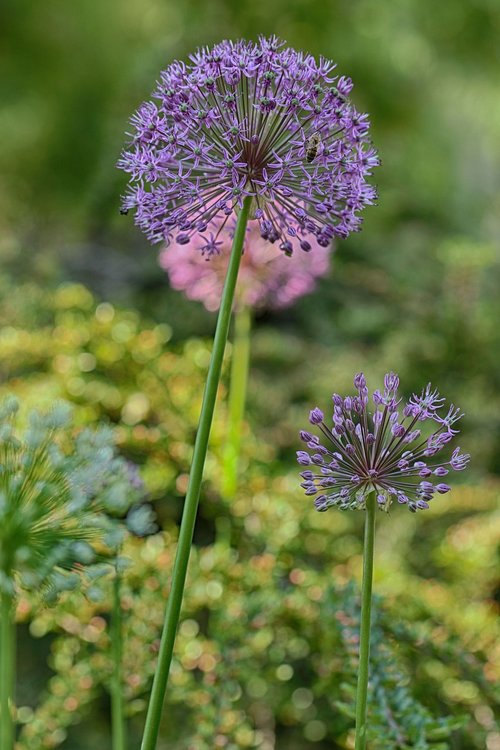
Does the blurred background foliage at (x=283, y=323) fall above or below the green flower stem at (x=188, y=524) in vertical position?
above

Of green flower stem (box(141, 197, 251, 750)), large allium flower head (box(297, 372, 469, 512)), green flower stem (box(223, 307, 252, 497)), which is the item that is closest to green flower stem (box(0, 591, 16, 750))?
green flower stem (box(141, 197, 251, 750))

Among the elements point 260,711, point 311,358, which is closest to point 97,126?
point 311,358

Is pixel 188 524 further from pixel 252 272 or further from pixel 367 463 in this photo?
pixel 252 272

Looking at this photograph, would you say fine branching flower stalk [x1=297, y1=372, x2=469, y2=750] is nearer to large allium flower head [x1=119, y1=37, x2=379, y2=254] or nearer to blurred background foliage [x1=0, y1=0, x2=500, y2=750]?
large allium flower head [x1=119, y1=37, x2=379, y2=254]

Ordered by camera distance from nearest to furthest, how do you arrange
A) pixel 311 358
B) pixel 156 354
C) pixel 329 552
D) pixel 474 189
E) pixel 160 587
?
pixel 160 587 < pixel 329 552 < pixel 156 354 < pixel 311 358 < pixel 474 189

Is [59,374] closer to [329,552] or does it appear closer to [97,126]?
[329,552]

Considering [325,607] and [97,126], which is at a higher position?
Result: [97,126]

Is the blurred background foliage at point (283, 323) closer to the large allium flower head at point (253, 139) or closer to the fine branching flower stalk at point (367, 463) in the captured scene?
the fine branching flower stalk at point (367, 463)

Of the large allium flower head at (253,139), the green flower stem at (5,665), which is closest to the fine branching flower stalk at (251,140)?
the large allium flower head at (253,139)
